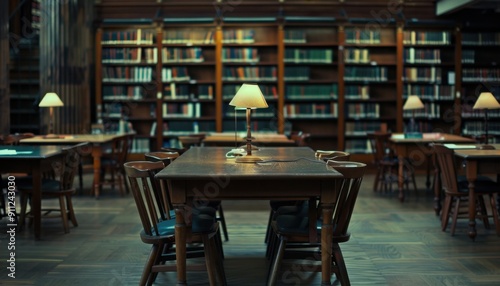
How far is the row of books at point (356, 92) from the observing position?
10945mm

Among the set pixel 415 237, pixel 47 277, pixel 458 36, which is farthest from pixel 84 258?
pixel 458 36

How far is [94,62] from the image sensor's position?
36.6ft

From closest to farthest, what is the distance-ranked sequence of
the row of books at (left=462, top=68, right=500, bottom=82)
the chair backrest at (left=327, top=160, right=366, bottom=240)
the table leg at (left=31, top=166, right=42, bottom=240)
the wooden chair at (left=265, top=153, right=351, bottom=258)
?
the chair backrest at (left=327, top=160, right=366, bottom=240) < the wooden chair at (left=265, top=153, right=351, bottom=258) < the table leg at (left=31, top=166, right=42, bottom=240) < the row of books at (left=462, top=68, right=500, bottom=82)

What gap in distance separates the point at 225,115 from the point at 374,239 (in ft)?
18.4

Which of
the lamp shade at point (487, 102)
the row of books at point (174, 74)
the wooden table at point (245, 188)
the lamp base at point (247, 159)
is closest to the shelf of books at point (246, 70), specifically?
the row of books at point (174, 74)

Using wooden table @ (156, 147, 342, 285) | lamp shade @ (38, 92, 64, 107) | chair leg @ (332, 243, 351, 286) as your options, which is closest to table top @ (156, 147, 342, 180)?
wooden table @ (156, 147, 342, 285)

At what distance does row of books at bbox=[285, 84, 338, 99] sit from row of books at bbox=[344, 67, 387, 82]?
12.1 inches

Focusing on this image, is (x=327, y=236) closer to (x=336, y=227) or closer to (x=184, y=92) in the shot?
(x=336, y=227)

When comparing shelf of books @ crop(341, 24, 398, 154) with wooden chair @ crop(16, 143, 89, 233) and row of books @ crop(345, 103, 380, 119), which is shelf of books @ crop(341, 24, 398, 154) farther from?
wooden chair @ crop(16, 143, 89, 233)

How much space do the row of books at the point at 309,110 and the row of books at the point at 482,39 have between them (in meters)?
2.41

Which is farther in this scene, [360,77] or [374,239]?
[360,77]

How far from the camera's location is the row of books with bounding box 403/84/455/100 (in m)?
10.9

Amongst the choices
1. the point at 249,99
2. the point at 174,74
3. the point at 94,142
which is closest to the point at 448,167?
the point at 249,99

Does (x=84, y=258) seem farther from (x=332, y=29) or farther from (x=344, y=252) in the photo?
(x=332, y=29)
